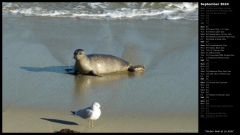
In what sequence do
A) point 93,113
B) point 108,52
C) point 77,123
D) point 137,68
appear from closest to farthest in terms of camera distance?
point 93,113 → point 77,123 → point 137,68 → point 108,52

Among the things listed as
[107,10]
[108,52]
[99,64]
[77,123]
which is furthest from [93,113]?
[107,10]

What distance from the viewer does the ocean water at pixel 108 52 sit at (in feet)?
21.6

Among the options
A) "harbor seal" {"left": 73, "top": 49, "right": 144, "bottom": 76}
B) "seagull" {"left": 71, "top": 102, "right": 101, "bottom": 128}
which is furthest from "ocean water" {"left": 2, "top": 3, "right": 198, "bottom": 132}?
"seagull" {"left": 71, "top": 102, "right": 101, "bottom": 128}

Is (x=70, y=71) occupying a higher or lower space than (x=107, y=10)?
lower

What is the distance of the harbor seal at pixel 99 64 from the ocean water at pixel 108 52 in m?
0.13

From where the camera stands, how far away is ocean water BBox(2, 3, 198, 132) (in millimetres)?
6598

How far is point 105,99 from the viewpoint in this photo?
6.74m

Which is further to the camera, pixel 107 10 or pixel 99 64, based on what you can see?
pixel 107 10

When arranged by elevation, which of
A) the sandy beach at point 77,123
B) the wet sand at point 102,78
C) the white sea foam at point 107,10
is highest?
the white sea foam at point 107,10

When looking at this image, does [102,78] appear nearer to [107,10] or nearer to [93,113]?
[93,113]

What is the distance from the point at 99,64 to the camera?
26.1 ft

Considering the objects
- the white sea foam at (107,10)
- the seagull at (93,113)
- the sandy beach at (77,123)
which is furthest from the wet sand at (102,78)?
the white sea foam at (107,10)

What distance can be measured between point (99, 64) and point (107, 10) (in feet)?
13.7

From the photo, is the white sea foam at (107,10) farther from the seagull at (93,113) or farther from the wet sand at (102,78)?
the seagull at (93,113)
